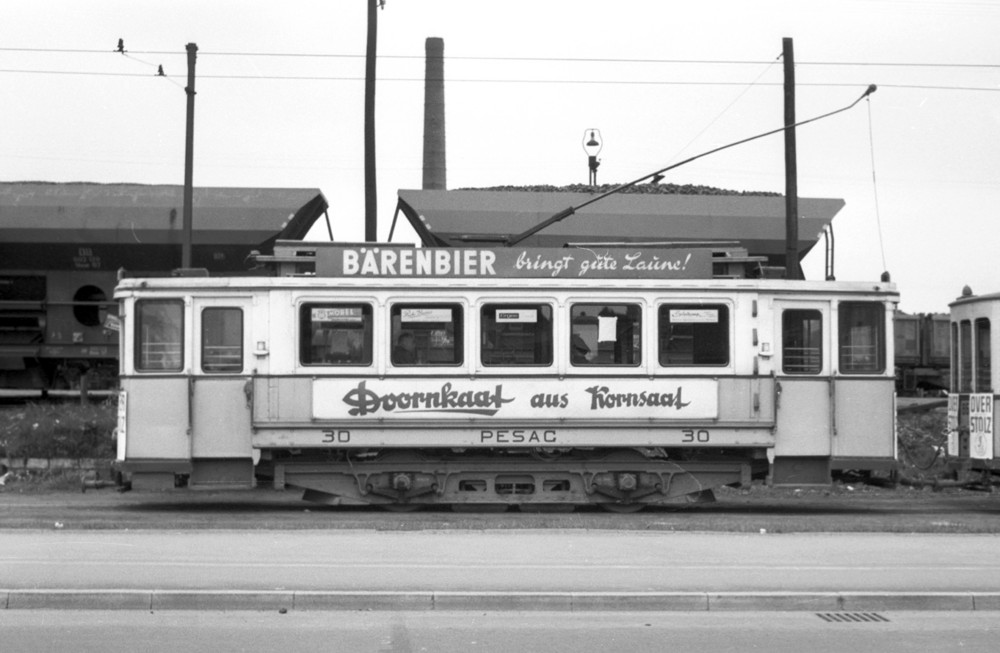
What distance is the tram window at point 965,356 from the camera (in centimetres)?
1841

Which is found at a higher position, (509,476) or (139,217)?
(139,217)

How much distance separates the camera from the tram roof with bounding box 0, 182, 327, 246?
25.1 meters

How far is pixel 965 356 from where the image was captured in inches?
731

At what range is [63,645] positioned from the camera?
27.7ft

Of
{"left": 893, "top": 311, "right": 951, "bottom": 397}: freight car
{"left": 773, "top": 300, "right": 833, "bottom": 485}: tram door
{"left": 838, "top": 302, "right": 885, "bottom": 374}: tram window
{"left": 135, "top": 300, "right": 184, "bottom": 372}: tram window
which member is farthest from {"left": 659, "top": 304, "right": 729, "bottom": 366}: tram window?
{"left": 893, "top": 311, "right": 951, "bottom": 397}: freight car

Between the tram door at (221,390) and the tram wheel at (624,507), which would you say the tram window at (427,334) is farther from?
the tram wheel at (624,507)

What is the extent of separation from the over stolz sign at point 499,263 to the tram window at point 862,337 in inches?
79.1

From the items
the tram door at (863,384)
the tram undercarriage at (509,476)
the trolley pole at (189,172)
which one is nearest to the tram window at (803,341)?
the tram door at (863,384)

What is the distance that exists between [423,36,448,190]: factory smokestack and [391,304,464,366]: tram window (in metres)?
20.5

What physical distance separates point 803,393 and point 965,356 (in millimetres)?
3019

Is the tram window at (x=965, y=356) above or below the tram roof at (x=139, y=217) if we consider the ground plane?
below

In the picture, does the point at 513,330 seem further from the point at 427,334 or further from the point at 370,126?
the point at 370,126

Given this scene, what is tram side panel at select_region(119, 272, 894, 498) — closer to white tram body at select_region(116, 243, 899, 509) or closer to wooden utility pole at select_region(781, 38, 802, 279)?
white tram body at select_region(116, 243, 899, 509)

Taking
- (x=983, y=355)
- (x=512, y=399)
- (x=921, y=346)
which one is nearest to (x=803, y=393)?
(x=983, y=355)
